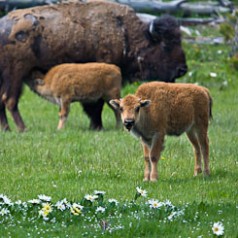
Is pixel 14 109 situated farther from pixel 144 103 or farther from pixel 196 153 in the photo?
pixel 144 103

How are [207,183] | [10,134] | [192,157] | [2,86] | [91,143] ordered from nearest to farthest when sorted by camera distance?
[207,183], [192,157], [91,143], [10,134], [2,86]

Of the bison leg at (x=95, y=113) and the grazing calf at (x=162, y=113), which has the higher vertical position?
the grazing calf at (x=162, y=113)

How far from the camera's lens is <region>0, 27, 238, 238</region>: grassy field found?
27.7 feet

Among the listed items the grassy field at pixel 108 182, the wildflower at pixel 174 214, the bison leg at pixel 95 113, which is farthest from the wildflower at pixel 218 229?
the bison leg at pixel 95 113

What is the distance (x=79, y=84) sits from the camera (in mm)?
15867

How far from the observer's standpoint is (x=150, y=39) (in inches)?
711

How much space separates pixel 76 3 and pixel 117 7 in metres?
0.87

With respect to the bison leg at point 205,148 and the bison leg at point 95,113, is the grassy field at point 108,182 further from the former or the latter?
the bison leg at point 95,113

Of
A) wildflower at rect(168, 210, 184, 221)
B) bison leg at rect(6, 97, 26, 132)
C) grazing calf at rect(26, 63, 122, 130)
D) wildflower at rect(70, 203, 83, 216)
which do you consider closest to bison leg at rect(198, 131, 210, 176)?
wildflower at rect(168, 210, 184, 221)

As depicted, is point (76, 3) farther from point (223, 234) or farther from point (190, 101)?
point (223, 234)

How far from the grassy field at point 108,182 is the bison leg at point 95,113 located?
29 centimetres

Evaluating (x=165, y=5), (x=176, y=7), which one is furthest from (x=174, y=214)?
(x=176, y=7)

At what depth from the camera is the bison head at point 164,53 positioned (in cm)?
1802

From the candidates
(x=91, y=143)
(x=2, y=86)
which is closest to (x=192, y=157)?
(x=91, y=143)
